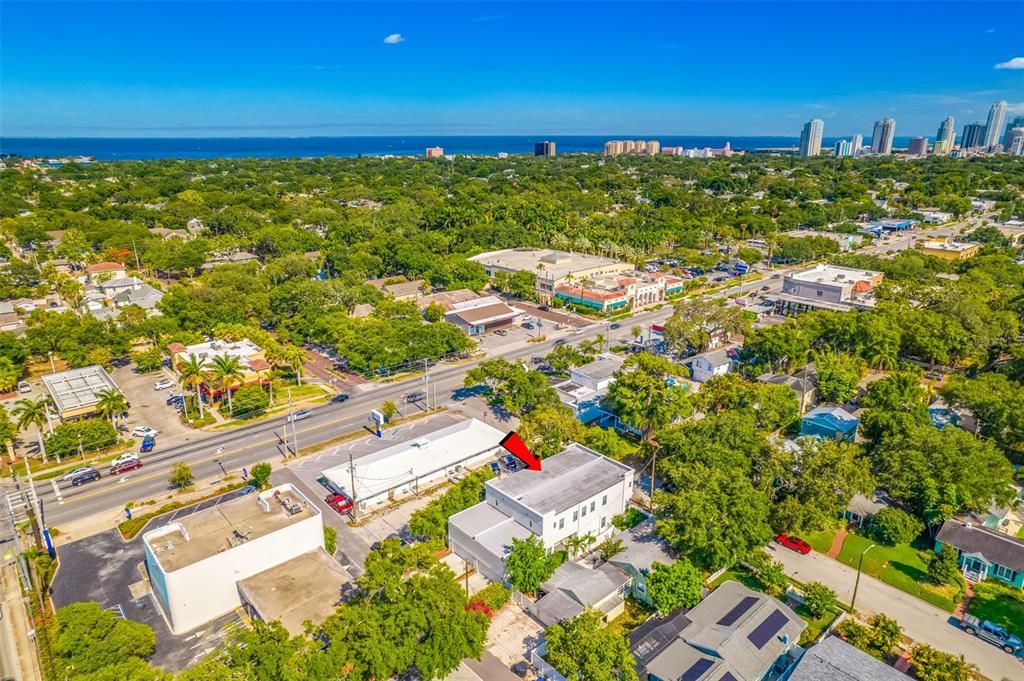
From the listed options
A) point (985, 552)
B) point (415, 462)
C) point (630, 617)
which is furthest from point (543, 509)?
point (985, 552)

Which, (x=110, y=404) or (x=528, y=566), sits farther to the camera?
(x=110, y=404)

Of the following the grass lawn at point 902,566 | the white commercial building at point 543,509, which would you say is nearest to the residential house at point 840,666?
the grass lawn at point 902,566

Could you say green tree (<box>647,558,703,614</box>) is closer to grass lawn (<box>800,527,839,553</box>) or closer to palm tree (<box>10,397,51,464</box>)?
grass lawn (<box>800,527,839,553</box>)

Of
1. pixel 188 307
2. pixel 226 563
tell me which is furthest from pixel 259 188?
pixel 226 563

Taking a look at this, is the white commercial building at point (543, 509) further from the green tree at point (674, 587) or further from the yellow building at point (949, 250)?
the yellow building at point (949, 250)

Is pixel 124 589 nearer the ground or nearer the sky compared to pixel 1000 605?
nearer the ground

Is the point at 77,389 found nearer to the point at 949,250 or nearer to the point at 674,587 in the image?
the point at 674,587
